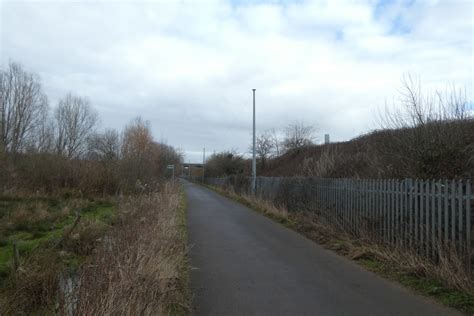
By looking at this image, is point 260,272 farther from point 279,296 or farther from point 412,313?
point 412,313

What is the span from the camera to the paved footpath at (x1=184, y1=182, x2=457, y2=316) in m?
6.28

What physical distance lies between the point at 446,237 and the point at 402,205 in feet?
5.89

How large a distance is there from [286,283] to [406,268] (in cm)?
226

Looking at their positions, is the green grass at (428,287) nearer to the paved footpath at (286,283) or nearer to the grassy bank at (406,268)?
the grassy bank at (406,268)

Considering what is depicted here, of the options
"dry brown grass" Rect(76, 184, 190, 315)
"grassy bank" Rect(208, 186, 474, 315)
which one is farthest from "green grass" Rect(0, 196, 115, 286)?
"grassy bank" Rect(208, 186, 474, 315)

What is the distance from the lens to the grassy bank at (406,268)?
6668 mm

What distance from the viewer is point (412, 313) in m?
6.06

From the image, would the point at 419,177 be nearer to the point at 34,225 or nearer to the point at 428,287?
the point at 428,287

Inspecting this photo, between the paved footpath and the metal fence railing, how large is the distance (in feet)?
3.85

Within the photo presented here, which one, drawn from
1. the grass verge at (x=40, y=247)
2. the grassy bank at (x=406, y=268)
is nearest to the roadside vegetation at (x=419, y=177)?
the grassy bank at (x=406, y=268)

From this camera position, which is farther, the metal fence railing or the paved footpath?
the metal fence railing

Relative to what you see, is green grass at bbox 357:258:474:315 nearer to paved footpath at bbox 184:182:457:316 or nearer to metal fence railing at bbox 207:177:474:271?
paved footpath at bbox 184:182:457:316

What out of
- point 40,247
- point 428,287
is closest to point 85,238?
point 40,247

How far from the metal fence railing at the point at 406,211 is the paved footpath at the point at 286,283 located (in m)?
1.17
